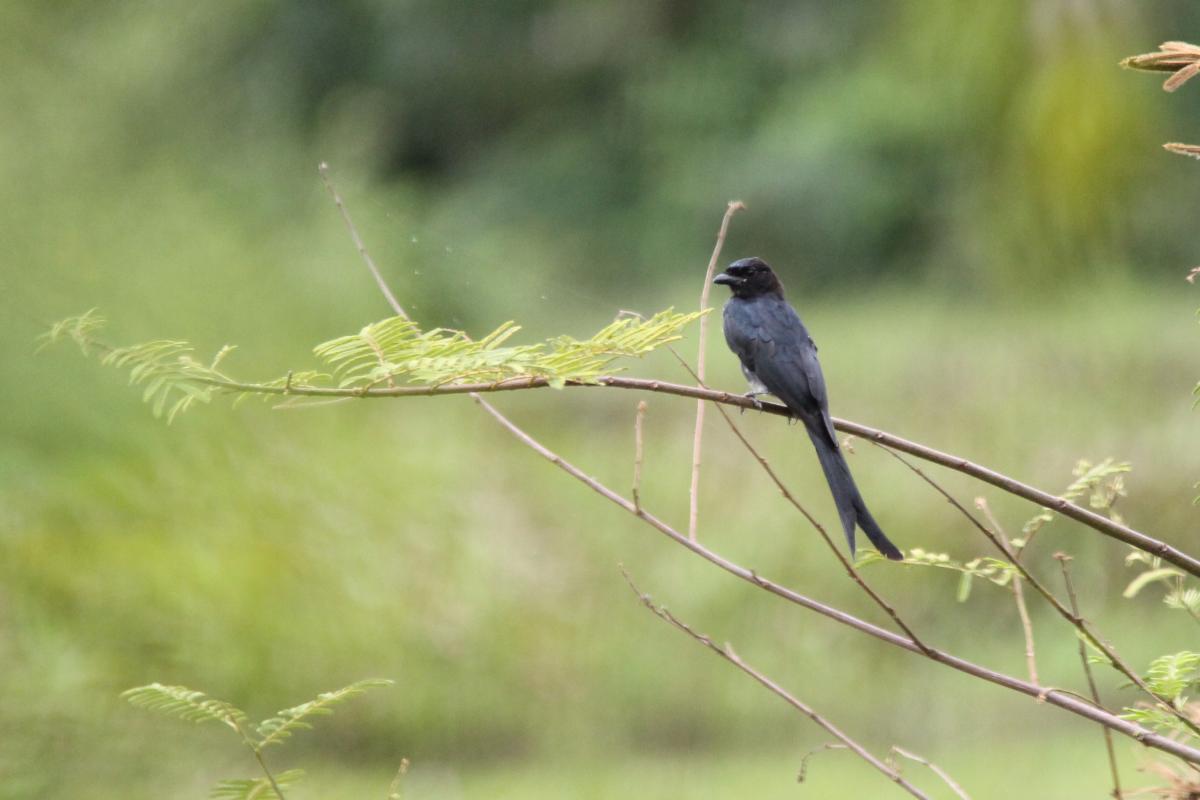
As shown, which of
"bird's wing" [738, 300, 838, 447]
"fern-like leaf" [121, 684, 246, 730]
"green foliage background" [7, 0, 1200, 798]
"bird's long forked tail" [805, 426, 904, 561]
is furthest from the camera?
"green foliage background" [7, 0, 1200, 798]

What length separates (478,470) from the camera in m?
4.37

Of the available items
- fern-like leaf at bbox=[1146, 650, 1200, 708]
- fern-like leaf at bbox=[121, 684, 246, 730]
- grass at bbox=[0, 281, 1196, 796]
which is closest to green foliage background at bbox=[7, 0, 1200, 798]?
grass at bbox=[0, 281, 1196, 796]

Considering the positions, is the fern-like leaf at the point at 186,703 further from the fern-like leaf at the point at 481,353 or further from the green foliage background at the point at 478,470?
the green foliage background at the point at 478,470

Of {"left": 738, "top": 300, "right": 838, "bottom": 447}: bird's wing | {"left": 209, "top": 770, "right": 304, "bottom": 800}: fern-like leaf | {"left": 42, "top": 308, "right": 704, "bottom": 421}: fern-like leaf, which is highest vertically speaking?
{"left": 738, "top": 300, "right": 838, "bottom": 447}: bird's wing

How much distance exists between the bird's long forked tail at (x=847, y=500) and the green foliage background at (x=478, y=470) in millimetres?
387

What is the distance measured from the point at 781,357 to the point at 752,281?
0.38 m

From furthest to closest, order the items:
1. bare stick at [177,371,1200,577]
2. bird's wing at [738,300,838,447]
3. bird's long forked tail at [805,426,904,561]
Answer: bird's wing at [738,300,838,447]
bird's long forked tail at [805,426,904,561]
bare stick at [177,371,1200,577]

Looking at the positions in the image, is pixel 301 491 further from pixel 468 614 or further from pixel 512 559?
pixel 512 559

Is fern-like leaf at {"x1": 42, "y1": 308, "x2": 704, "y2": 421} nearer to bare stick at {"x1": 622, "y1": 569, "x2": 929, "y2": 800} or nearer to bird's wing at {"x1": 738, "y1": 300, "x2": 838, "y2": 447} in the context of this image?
bare stick at {"x1": 622, "y1": 569, "x2": 929, "y2": 800}

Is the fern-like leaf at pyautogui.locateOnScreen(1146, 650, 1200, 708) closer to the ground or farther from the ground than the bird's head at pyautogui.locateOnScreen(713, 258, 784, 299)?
closer to the ground

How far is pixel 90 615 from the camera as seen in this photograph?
2875mm

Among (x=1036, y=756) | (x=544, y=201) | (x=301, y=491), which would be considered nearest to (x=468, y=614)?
(x=301, y=491)

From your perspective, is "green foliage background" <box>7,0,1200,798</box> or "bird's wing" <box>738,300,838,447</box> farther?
"green foliage background" <box>7,0,1200,798</box>

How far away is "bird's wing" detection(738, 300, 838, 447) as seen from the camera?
1.91 metres
